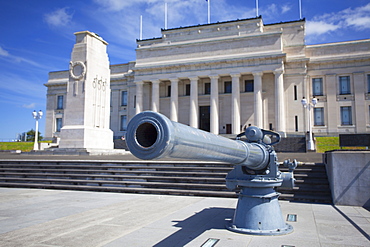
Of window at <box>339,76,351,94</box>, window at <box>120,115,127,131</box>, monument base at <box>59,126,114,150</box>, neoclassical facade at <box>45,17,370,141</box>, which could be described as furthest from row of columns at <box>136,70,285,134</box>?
monument base at <box>59,126,114,150</box>

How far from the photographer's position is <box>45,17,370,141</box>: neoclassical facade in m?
44.1

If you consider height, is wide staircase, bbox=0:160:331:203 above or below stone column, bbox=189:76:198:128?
below

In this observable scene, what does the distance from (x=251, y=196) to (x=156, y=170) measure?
318 inches

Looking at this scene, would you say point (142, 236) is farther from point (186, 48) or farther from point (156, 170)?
point (186, 48)

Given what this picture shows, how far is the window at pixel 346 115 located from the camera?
147 ft

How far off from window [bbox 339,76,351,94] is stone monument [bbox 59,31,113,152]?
3389 cm

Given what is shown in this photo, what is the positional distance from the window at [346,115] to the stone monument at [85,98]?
3383cm

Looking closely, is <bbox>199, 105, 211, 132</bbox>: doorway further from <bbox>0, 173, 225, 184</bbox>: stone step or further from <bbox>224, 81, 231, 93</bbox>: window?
<bbox>0, 173, 225, 184</bbox>: stone step

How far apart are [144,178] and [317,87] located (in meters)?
40.2

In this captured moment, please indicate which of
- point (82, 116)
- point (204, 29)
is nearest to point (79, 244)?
point (82, 116)

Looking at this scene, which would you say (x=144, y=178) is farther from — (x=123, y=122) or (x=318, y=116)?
(x=123, y=122)

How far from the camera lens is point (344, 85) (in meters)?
45.0

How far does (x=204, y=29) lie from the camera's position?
167 feet


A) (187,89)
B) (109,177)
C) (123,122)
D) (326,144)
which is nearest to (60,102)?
(123,122)
